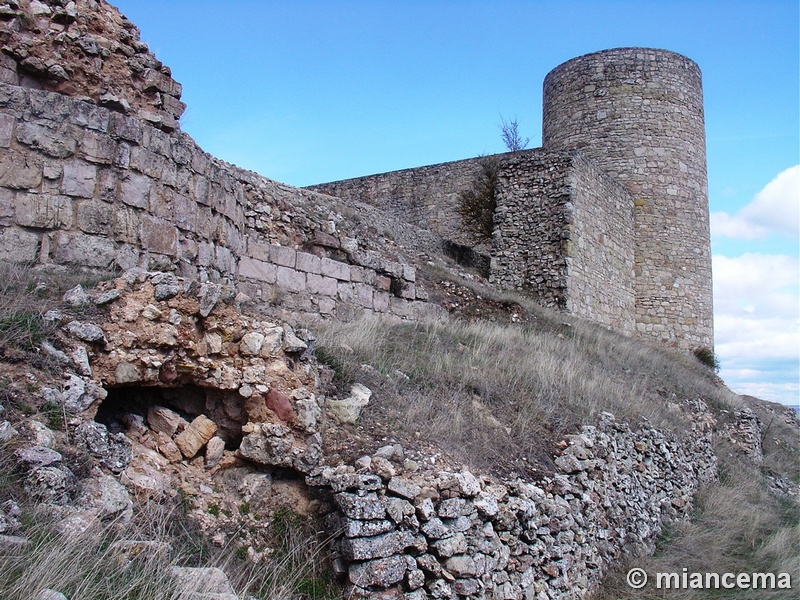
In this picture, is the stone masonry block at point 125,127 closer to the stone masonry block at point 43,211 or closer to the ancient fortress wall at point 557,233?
the stone masonry block at point 43,211

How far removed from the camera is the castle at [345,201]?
5.84 metres

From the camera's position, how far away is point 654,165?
1794 cm

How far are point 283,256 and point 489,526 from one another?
5853mm

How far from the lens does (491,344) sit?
8.80 metres

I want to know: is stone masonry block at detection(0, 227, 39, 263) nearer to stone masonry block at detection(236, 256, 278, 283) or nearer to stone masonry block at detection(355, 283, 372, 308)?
stone masonry block at detection(236, 256, 278, 283)

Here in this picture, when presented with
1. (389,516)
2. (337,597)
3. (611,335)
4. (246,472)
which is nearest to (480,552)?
(389,516)

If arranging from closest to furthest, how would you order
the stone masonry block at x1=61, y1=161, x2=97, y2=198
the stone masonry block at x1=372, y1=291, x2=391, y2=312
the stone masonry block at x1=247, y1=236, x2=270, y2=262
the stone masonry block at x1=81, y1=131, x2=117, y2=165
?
the stone masonry block at x1=61, y1=161, x2=97, y2=198, the stone masonry block at x1=81, y1=131, x2=117, y2=165, the stone masonry block at x1=247, y1=236, x2=270, y2=262, the stone masonry block at x1=372, y1=291, x2=391, y2=312

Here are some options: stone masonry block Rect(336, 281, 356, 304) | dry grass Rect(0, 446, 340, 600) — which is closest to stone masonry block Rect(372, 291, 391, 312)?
stone masonry block Rect(336, 281, 356, 304)

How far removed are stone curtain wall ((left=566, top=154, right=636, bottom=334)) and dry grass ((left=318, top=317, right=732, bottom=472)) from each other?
16.3 ft

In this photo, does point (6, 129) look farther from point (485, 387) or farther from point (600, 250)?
point (600, 250)

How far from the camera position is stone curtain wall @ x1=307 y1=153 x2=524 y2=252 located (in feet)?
62.8

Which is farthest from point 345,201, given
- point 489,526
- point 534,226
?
point 489,526

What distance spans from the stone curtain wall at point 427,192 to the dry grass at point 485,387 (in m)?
9.11

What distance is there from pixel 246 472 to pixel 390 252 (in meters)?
9.06
